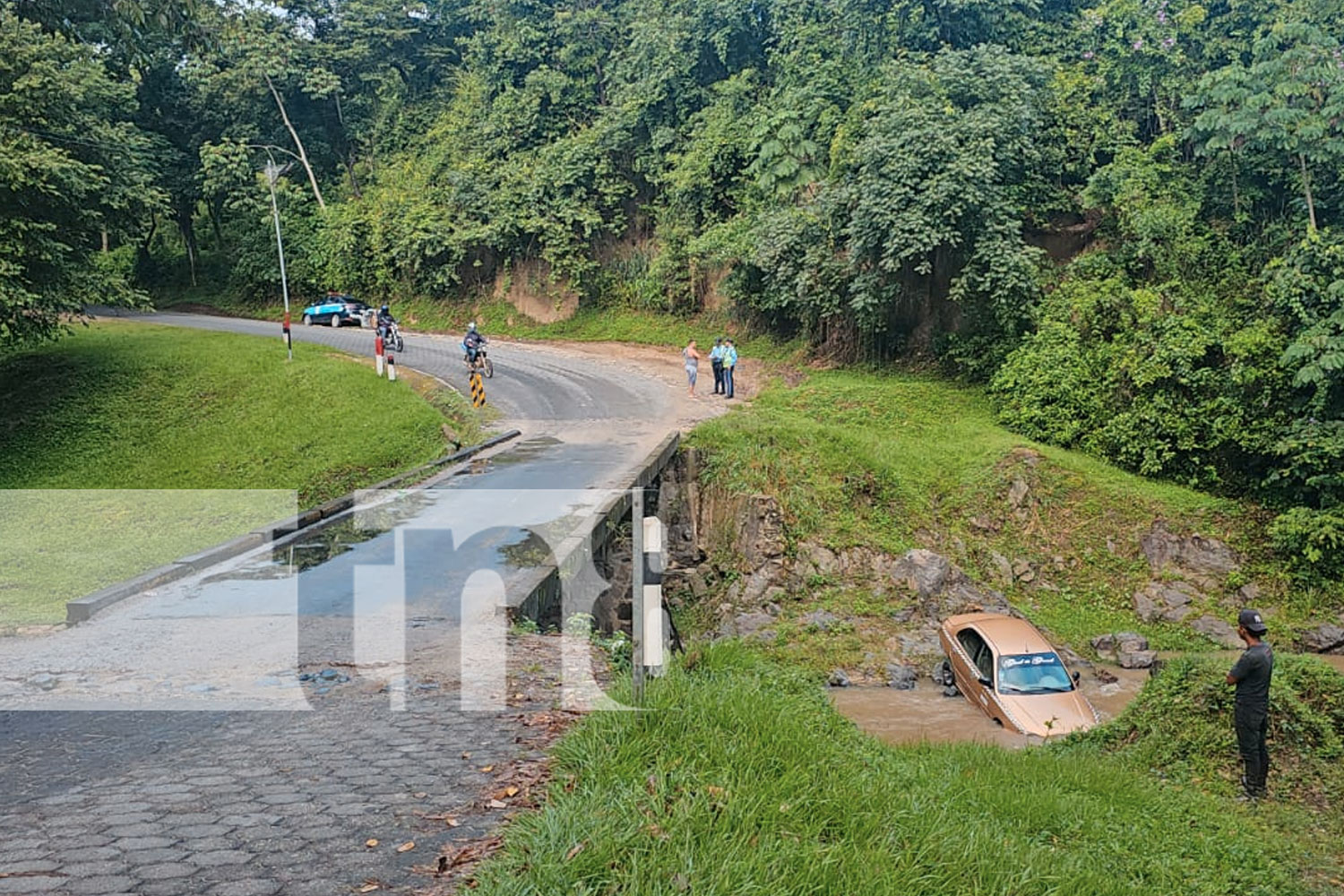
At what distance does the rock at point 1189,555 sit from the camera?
16.3m

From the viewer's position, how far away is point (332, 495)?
1861 cm

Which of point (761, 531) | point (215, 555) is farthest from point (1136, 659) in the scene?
point (215, 555)

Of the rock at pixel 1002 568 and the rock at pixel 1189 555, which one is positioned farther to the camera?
the rock at pixel 1002 568

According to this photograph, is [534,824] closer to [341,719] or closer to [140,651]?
[341,719]

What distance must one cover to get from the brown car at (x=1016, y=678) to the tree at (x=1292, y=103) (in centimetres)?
1156

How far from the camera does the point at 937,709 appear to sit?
1291 centimetres

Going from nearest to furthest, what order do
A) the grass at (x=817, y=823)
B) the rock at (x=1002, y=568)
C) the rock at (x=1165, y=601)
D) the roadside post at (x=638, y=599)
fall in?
the grass at (x=817, y=823) → the roadside post at (x=638, y=599) → the rock at (x=1165, y=601) → the rock at (x=1002, y=568)

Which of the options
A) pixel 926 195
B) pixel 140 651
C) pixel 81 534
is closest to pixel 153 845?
pixel 140 651

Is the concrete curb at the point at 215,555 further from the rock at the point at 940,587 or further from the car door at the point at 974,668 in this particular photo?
the car door at the point at 974,668

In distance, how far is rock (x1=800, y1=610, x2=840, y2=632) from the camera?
1516 cm

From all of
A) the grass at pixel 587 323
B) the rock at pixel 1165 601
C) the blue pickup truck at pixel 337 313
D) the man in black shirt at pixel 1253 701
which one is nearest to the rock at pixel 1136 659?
the rock at pixel 1165 601

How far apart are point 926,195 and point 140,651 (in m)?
17.8

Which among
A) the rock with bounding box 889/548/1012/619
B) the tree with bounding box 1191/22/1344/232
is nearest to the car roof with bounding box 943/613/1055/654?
the rock with bounding box 889/548/1012/619

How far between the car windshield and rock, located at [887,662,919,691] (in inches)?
72.2
